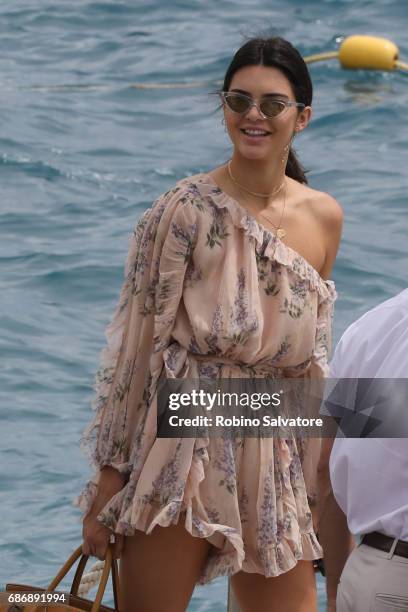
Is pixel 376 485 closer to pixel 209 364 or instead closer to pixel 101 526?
pixel 209 364

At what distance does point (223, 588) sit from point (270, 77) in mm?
2795

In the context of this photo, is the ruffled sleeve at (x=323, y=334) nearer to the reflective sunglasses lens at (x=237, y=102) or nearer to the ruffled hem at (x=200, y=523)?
the ruffled hem at (x=200, y=523)

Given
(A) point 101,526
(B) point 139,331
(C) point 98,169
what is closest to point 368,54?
(C) point 98,169

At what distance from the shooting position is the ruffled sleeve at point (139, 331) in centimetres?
299

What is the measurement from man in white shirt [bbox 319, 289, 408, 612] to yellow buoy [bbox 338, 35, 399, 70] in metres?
9.06

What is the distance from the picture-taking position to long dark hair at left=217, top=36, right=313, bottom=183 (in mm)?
3055

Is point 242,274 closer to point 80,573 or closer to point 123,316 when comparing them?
point 123,316

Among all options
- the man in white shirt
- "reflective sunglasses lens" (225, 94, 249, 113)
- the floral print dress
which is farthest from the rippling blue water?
the man in white shirt

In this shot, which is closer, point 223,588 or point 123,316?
point 123,316

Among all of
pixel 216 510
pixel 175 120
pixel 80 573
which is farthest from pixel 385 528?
pixel 175 120

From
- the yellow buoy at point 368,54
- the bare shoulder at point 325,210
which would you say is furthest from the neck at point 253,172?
the yellow buoy at point 368,54

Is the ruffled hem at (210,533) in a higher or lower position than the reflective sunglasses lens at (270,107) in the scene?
lower

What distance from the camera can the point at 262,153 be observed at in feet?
10.1

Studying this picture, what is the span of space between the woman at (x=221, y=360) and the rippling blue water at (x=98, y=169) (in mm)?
2263
